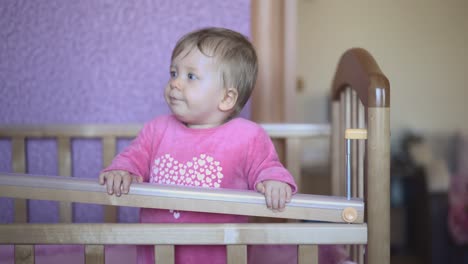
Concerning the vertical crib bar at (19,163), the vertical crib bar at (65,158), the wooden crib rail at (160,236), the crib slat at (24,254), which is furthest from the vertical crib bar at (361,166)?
the vertical crib bar at (19,163)

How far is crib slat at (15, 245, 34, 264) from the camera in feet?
2.62

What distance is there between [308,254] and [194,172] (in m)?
0.29

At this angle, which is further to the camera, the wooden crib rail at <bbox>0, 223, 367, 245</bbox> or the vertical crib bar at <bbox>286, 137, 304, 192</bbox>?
the vertical crib bar at <bbox>286, 137, 304, 192</bbox>

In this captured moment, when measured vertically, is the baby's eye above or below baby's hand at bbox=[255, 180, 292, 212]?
above

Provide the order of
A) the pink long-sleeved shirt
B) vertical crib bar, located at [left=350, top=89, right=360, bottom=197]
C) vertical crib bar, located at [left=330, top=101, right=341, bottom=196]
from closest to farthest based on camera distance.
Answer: the pink long-sleeved shirt < vertical crib bar, located at [left=350, top=89, right=360, bottom=197] < vertical crib bar, located at [left=330, top=101, right=341, bottom=196]

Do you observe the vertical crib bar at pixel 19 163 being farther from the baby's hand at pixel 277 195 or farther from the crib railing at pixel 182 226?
the baby's hand at pixel 277 195

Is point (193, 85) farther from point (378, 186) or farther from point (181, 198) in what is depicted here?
point (378, 186)

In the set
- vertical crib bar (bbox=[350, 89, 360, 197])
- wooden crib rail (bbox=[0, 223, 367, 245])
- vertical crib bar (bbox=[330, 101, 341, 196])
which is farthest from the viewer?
vertical crib bar (bbox=[330, 101, 341, 196])

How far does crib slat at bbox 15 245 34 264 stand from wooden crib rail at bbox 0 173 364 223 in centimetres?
7

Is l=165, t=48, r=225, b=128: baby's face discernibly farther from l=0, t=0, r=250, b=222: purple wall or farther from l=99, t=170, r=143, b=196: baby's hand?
l=0, t=0, r=250, b=222: purple wall

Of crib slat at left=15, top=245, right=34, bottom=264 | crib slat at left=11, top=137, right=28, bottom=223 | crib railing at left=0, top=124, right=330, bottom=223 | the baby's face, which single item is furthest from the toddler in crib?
crib slat at left=11, top=137, right=28, bottom=223

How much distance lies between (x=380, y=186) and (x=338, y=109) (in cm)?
55

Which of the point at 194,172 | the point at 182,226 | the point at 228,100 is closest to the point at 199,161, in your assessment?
the point at 194,172

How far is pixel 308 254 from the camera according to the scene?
2.70 feet
